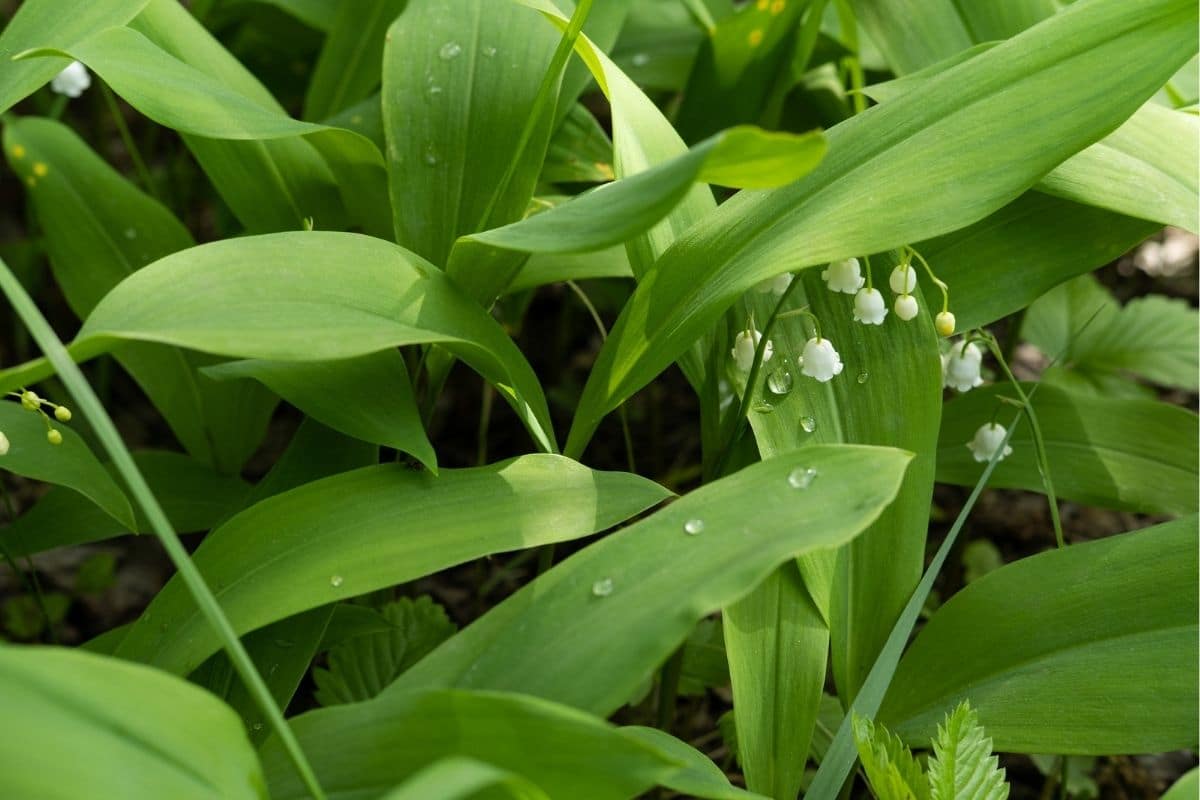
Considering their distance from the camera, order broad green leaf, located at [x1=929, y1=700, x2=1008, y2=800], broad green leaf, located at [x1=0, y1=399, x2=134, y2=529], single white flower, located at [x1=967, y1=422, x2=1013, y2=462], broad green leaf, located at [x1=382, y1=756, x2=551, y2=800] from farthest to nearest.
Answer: single white flower, located at [x1=967, y1=422, x2=1013, y2=462] → broad green leaf, located at [x1=0, y1=399, x2=134, y2=529] → broad green leaf, located at [x1=929, y1=700, x2=1008, y2=800] → broad green leaf, located at [x1=382, y1=756, x2=551, y2=800]

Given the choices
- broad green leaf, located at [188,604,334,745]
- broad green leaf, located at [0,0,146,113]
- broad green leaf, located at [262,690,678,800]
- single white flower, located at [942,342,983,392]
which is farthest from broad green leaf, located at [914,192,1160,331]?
broad green leaf, located at [0,0,146,113]

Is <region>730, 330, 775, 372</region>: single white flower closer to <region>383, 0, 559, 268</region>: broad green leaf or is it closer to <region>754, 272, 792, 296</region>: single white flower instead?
<region>754, 272, 792, 296</region>: single white flower

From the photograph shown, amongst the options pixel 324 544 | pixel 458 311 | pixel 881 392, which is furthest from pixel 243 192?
pixel 881 392

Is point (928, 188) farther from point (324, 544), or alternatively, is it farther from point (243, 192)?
point (243, 192)

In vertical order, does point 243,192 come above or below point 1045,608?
above

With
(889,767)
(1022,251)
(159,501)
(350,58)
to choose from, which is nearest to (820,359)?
(1022,251)
